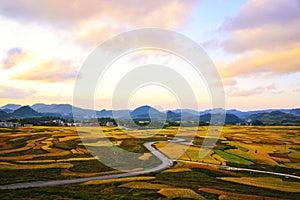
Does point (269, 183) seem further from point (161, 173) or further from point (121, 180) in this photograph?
point (121, 180)

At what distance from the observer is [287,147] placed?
72438mm

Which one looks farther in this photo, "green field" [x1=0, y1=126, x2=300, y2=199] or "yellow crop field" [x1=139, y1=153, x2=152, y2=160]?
"yellow crop field" [x1=139, y1=153, x2=152, y2=160]

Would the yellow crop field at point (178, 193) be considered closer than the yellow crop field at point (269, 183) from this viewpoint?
Yes

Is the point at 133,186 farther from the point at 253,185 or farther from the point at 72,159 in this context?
the point at 72,159

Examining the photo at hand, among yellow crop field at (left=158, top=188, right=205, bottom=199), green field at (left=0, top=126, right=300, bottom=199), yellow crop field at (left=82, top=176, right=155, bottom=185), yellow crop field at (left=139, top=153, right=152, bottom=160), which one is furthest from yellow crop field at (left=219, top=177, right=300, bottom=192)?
yellow crop field at (left=139, top=153, right=152, bottom=160)

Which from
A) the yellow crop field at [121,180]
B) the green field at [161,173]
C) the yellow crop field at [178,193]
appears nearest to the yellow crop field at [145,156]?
the green field at [161,173]

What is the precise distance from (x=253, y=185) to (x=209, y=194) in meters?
7.85

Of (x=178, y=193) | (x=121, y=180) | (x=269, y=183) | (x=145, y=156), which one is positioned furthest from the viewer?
(x=145, y=156)

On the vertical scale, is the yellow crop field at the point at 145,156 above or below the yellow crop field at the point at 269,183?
above

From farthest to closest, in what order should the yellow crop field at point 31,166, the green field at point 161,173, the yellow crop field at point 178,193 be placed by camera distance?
the yellow crop field at point 31,166, the green field at point 161,173, the yellow crop field at point 178,193

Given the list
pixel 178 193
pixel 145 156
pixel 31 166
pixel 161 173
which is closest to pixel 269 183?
pixel 178 193

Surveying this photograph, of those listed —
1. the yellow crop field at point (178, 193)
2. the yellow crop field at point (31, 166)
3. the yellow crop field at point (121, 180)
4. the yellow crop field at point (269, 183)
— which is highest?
the yellow crop field at point (31, 166)

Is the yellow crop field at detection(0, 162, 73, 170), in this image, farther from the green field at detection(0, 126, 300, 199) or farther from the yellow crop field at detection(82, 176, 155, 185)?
the yellow crop field at detection(82, 176, 155, 185)

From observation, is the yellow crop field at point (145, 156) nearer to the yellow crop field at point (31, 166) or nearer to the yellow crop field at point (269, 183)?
the yellow crop field at point (31, 166)
